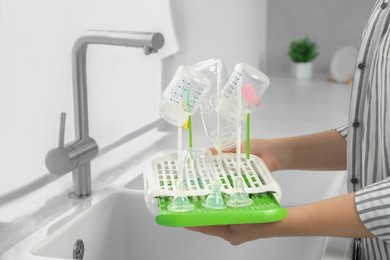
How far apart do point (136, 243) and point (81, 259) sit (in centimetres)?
18

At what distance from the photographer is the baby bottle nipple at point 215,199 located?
31.4 inches

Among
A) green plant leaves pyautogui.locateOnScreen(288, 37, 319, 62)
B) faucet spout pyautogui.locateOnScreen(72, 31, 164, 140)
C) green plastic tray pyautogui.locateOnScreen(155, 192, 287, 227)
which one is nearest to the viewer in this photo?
green plastic tray pyautogui.locateOnScreen(155, 192, 287, 227)

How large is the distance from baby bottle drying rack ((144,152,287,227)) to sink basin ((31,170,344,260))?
245 millimetres

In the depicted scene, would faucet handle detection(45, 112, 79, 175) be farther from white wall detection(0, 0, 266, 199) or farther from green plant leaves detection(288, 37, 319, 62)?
green plant leaves detection(288, 37, 319, 62)

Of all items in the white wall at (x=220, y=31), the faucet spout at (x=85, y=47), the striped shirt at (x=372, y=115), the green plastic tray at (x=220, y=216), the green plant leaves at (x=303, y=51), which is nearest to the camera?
the green plastic tray at (x=220, y=216)

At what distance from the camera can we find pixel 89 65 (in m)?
1.42

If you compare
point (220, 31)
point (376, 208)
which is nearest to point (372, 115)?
point (376, 208)

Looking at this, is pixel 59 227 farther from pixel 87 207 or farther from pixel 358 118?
pixel 358 118

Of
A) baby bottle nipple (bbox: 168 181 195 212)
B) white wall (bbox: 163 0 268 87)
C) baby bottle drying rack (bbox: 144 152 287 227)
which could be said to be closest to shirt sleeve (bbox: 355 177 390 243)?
baby bottle drying rack (bbox: 144 152 287 227)

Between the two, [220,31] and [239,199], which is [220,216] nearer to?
[239,199]

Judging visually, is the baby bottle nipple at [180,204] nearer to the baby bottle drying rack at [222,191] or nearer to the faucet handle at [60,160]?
the baby bottle drying rack at [222,191]

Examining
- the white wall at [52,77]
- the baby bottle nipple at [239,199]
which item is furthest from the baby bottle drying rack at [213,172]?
the white wall at [52,77]

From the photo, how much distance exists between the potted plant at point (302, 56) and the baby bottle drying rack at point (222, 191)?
5.83 ft

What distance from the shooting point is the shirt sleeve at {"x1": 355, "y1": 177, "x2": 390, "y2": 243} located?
78cm
